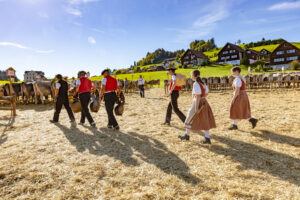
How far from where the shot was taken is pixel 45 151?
457 cm

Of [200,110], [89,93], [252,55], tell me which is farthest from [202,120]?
[252,55]

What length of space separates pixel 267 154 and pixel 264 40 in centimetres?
12059

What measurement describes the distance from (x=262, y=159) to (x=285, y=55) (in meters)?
67.6

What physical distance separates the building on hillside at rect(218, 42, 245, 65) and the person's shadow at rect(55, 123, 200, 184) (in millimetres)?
71019

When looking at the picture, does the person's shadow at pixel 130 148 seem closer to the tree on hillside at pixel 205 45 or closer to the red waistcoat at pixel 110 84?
the red waistcoat at pixel 110 84

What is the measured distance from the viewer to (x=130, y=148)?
15.5 feet

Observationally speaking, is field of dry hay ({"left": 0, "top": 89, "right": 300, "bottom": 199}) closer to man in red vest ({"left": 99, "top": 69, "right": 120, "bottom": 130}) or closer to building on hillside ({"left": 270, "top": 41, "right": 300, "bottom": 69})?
man in red vest ({"left": 99, "top": 69, "right": 120, "bottom": 130})

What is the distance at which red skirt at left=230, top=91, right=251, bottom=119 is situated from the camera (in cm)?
551

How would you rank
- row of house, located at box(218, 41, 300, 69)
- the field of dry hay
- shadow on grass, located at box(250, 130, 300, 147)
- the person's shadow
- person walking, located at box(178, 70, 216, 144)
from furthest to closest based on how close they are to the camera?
Answer: 1. row of house, located at box(218, 41, 300, 69)
2. shadow on grass, located at box(250, 130, 300, 147)
3. person walking, located at box(178, 70, 216, 144)
4. the person's shadow
5. the field of dry hay

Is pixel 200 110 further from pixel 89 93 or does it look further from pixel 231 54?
pixel 231 54

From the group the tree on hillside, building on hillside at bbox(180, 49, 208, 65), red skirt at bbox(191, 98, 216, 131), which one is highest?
the tree on hillside

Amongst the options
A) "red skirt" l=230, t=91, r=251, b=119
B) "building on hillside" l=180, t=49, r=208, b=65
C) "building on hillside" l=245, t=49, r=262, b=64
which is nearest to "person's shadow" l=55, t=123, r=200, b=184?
"red skirt" l=230, t=91, r=251, b=119

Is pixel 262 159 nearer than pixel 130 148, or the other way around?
pixel 262 159

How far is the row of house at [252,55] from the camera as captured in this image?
5616 centimetres
